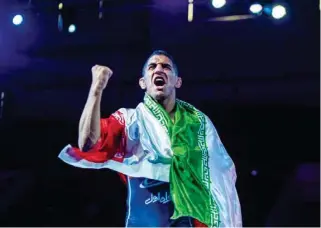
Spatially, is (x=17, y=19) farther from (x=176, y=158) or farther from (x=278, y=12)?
(x=278, y=12)

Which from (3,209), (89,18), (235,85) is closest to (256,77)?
(235,85)

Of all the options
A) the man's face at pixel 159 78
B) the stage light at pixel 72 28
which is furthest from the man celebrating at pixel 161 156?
the stage light at pixel 72 28

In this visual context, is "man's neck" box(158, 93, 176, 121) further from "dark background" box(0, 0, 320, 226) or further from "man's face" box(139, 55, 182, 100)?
"dark background" box(0, 0, 320, 226)

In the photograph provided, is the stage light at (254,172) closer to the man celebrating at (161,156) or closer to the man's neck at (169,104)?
the man celebrating at (161,156)

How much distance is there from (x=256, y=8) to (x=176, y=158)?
69 centimetres

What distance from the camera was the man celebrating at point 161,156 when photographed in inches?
66.9

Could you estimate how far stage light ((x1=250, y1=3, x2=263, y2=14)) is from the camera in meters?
2.07

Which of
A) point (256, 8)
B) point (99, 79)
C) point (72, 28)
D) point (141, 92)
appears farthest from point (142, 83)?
point (256, 8)

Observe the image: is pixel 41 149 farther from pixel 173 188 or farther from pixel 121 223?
pixel 173 188

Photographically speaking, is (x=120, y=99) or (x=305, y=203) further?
(x=305, y=203)

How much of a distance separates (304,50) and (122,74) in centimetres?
69

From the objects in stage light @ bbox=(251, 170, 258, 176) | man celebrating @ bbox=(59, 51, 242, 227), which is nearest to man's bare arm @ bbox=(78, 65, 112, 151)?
man celebrating @ bbox=(59, 51, 242, 227)

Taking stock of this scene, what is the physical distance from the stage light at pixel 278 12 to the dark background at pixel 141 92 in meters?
0.03

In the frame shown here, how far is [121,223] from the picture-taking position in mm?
1961
